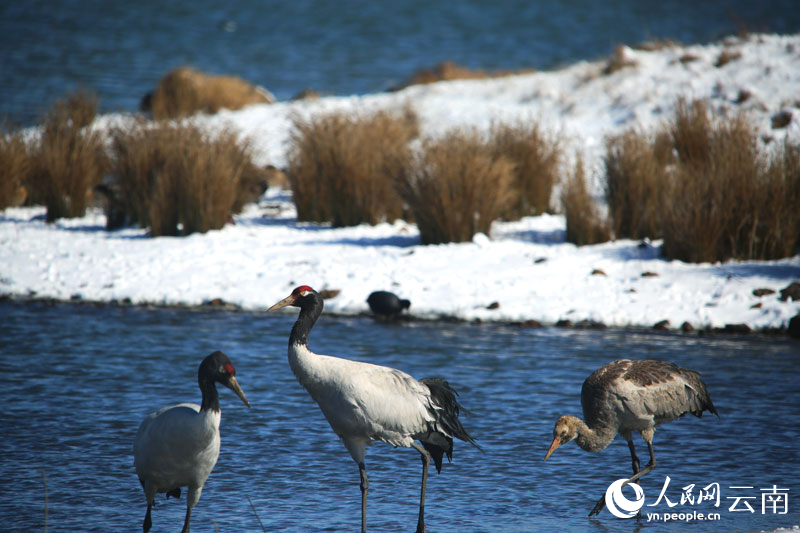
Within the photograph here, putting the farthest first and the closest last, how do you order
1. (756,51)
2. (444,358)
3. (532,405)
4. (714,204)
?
(756,51) < (714,204) < (444,358) < (532,405)

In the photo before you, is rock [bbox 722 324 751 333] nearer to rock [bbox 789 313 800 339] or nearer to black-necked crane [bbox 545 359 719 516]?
rock [bbox 789 313 800 339]

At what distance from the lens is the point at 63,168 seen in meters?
15.1

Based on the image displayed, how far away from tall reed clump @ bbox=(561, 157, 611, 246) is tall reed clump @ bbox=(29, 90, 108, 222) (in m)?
7.27

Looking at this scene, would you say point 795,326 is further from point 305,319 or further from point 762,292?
point 305,319

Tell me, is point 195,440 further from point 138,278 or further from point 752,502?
point 138,278

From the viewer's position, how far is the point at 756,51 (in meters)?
21.8

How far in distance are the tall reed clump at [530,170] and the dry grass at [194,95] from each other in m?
11.5

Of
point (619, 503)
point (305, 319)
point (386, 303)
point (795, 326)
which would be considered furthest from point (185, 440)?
point (795, 326)

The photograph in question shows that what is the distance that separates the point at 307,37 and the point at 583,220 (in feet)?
205

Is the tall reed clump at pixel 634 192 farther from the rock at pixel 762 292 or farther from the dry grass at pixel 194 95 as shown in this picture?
the dry grass at pixel 194 95

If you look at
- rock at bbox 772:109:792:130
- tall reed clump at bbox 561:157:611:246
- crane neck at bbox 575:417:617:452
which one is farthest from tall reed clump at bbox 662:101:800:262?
rock at bbox 772:109:792:130

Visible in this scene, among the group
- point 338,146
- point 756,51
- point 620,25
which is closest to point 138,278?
point 338,146

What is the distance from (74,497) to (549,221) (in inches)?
381

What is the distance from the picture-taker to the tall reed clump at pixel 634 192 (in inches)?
522
